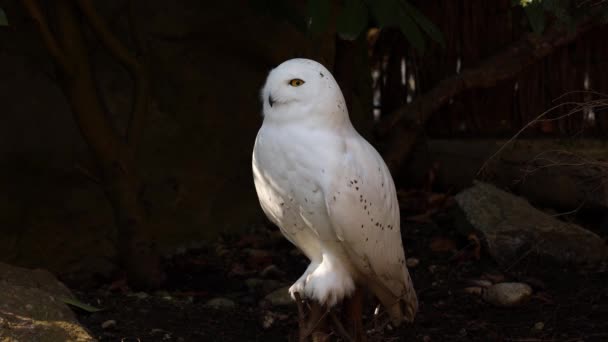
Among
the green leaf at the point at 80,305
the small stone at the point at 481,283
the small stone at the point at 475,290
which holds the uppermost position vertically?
the green leaf at the point at 80,305

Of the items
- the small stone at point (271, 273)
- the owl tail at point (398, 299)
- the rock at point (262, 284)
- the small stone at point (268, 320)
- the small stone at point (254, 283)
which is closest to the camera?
the owl tail at point (398, 299)

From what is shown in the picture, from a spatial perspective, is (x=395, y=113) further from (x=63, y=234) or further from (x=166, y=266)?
(x=63, y=234)

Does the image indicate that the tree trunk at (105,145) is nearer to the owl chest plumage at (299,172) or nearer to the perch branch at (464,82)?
the owl chest plumage at (299,172)

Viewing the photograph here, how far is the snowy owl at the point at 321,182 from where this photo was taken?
3.06 metres

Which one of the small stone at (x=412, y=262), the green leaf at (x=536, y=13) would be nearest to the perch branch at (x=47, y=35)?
the small stone at (x=412, y=262)

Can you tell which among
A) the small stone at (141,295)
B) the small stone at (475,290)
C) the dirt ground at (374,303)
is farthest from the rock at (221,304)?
the small stone at (475,290)

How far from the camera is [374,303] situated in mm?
4465

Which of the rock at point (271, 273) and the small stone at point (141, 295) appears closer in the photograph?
the small stone at point (141, 295)

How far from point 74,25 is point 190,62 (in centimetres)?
100

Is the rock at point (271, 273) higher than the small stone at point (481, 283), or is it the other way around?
the rock at point (271, 273)

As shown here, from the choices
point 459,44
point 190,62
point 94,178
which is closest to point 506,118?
point 459,44

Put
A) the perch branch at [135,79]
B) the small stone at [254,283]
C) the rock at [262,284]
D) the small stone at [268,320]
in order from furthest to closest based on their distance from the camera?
the small stone at [254,283], the rock at [262,284], the perch branch at [135,79], the small stone at [268,320]

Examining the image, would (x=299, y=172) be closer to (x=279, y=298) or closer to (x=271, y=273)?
(x=279, y=298)

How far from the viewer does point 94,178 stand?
445cm
